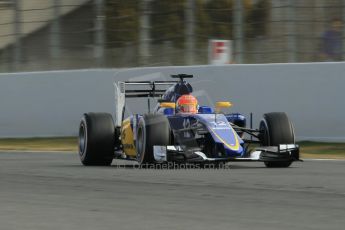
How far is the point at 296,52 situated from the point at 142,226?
11522 millimetres

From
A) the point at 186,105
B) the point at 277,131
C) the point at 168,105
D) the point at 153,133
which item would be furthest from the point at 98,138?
the point at 277,131

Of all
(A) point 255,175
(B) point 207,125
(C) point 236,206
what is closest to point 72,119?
(B) point 207,125

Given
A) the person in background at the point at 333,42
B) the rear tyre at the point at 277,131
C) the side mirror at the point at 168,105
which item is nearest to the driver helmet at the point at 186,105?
the side mirror at the point at 168,105

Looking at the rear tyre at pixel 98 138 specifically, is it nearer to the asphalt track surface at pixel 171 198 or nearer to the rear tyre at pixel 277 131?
the asphalt track surface at pixel 171 198

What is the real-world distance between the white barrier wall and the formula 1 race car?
12.7ft

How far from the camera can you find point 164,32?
62.9 ft

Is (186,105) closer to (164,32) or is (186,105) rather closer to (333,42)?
(333,42)

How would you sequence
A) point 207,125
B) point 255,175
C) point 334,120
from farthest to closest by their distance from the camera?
point 334,120 < point 207,125 < point 255,175

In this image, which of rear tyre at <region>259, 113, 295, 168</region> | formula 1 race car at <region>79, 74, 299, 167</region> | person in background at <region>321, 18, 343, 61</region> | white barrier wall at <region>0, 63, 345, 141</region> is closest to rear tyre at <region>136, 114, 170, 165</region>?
formula 1 race car at <region>79, 74, 299, 167</region>

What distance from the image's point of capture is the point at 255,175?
446 inches

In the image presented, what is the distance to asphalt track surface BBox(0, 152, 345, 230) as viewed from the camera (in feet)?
23.2

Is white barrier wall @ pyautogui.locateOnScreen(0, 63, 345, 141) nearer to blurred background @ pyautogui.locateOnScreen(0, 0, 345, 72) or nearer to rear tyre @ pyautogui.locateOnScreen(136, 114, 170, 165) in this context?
blurred background @ pyautogui.locateOnScreen(0, 0, 345, 72)

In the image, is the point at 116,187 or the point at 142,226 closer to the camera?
the point at 142,226

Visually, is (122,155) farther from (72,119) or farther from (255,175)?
(72,119)
